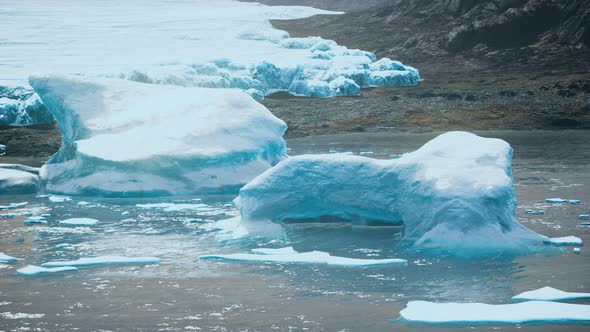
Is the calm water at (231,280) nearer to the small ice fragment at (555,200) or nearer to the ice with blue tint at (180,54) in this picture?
the small ice fragment at (555,200)

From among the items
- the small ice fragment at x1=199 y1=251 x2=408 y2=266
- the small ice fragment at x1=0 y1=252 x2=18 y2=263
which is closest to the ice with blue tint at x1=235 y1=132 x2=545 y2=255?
the small ice fragment at x1=199 y1=251 x2=408 y2=266

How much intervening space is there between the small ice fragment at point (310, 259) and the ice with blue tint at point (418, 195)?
588 millimetres

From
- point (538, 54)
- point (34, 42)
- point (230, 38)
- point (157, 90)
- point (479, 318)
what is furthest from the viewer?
point (230, 38)

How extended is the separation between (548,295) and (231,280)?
2.67m

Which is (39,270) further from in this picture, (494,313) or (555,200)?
(555,200)

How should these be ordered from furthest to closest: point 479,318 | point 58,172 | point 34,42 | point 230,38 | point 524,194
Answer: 1. point 230,38
2. point 34,42
3. point 58,172
4. point 524,194
5. point 479,318

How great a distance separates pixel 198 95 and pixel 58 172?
97.0 inches

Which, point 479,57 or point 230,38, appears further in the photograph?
point 230,38

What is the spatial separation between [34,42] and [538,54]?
2001cm

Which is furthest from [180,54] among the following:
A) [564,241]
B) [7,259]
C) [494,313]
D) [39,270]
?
[494,313]

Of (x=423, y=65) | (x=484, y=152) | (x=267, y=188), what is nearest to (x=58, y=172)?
(x=267, y=188)

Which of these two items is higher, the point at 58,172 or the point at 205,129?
the point at 205,129

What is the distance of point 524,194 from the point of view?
1136 centimetres

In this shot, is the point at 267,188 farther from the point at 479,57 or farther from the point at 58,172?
the point at 479,57
